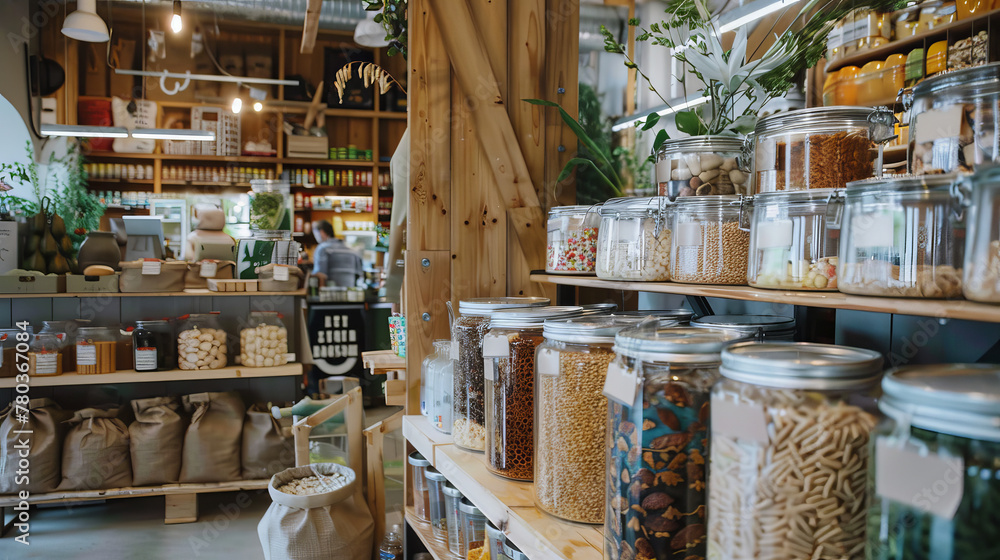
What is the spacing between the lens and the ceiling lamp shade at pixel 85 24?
4.35 meters

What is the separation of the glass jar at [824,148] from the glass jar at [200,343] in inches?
123

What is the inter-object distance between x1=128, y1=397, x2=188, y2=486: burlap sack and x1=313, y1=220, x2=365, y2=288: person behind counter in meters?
2.96

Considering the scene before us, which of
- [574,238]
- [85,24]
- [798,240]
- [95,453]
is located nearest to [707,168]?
[798,240]

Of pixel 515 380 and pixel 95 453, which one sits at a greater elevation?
pixel 515 380

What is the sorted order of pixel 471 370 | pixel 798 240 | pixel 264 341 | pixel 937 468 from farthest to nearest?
pixel 264 341 → pixel 471 370 → pixel 798 240 → pixel 937 468

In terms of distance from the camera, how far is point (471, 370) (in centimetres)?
163

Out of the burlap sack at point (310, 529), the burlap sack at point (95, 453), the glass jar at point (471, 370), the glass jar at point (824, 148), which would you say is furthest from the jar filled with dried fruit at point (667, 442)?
the burlap sack at point (95, 453)

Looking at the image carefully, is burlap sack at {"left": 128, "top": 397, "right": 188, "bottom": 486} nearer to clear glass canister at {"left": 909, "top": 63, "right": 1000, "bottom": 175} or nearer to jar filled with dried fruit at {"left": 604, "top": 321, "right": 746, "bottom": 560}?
jar filled with dried fruit at {"left": 604, "top": 321, "right": 746, "bottom": 560}

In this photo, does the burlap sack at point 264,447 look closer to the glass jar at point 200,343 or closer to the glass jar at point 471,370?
the glass jar at point 200,343

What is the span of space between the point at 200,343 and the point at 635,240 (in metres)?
2.78

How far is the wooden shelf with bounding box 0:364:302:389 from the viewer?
→ 3.25 meters

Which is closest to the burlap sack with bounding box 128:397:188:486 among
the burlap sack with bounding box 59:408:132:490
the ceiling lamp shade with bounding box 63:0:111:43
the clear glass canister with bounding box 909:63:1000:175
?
the burlap sack with bounding box 59:408:132:490

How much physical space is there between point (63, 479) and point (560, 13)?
317cm

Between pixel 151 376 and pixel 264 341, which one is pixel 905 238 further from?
pixel 151 376
